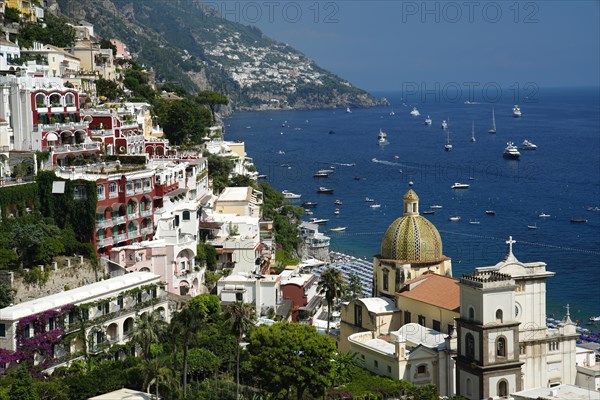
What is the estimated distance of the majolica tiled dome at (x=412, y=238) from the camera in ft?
169

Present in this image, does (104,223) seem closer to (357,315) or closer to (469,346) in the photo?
(357,315)

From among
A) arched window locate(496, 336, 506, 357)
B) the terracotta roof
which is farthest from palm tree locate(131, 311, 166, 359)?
arched window locate(496, 336, 506, 357)

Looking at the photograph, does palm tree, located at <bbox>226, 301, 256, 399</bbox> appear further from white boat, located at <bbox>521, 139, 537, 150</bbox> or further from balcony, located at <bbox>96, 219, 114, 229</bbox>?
white boat, located at <bbox>521, 139, 537, 150</bbox>

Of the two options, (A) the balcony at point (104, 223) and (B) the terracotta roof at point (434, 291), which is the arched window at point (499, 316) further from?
(A) the balcony at point (104, 223)

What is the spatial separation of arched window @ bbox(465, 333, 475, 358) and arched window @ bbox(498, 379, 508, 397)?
1633 millimetres

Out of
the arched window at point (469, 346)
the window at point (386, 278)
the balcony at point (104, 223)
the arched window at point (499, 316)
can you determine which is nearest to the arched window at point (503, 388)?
the arched window at point (469, 346)

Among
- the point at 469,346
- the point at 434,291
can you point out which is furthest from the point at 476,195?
the point at 469,346

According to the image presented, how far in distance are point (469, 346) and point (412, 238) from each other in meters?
8.90

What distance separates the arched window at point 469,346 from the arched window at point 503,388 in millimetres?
1633

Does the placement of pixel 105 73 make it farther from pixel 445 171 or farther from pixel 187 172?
pixel 445 171

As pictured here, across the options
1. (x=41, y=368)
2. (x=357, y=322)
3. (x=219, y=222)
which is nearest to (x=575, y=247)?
(x=219, y=222)

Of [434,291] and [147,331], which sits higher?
[147,331]

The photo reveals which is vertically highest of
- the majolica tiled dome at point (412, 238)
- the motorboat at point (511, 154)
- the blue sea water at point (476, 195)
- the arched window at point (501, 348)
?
the majolica tiled dome at point (412, 238)

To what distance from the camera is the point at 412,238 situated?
51.6 meters
